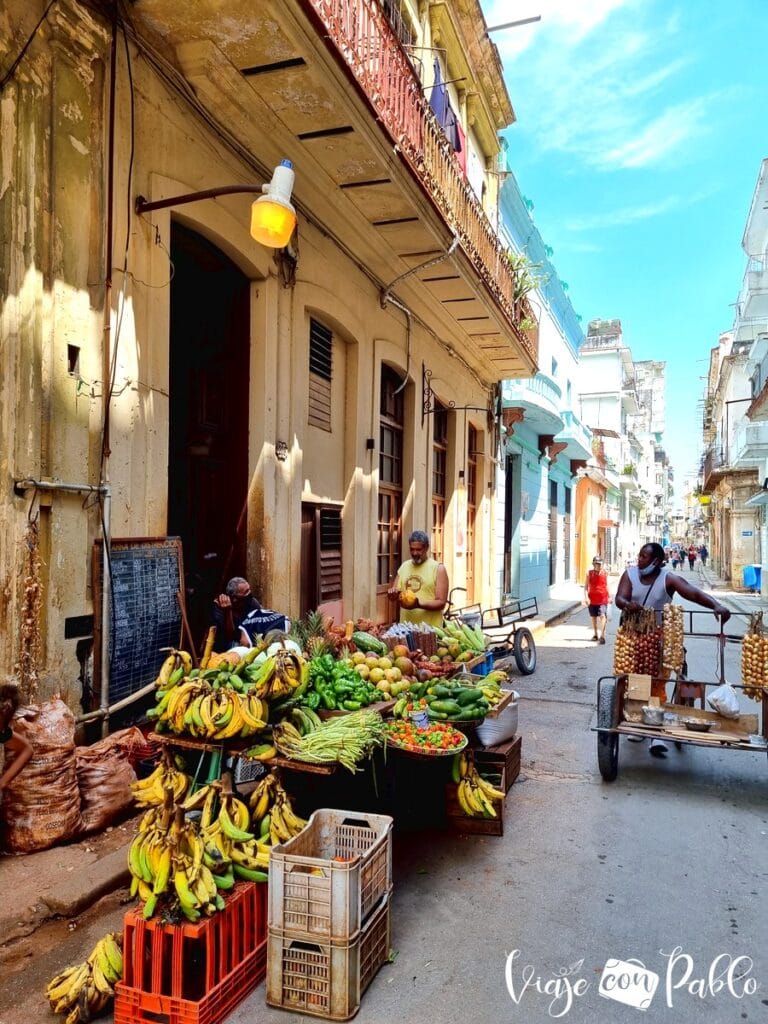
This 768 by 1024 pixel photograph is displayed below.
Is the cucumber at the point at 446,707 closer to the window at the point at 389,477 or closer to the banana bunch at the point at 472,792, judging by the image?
the banana bunch at the point at 472,792

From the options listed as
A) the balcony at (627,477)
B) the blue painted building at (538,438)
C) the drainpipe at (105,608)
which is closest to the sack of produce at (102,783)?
the drainpipe at (105,608)

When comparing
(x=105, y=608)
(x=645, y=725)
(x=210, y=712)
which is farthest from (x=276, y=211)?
(x=645, y=725)

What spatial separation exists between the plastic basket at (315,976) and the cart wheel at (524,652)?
304 inches

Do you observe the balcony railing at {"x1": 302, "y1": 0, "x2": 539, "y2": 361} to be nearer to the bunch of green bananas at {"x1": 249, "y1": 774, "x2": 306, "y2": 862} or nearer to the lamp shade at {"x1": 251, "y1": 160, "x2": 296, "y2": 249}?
the lamp shade at {"x1": 251, "y1": 160, "x2": 296, "y2": 249}

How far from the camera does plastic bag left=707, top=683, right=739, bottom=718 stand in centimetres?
554

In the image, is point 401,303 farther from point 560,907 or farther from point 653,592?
point 560,907

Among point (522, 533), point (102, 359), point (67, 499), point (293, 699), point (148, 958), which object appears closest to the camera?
point (148, 958)

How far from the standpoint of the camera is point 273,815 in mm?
3371

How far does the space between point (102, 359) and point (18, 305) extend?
27.4 inches

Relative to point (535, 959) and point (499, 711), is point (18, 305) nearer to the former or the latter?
point (499, 711)

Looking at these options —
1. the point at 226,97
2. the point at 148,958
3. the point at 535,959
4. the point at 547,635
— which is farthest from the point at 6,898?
the point at 547,635

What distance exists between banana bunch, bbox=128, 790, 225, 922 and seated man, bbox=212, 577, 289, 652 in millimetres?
2739

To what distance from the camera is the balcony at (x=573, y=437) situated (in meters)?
20.3

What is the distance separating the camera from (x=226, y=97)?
5.69 m
